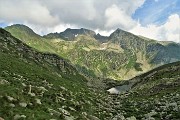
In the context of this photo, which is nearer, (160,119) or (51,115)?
(51,115)

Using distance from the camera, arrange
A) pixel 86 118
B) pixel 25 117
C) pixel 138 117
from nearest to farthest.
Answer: pixel 25 117 → pixel 86 118 → pixel 138 117

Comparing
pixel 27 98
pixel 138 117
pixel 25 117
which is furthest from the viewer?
pixel 138 117

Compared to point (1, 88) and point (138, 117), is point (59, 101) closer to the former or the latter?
point (1, 88)

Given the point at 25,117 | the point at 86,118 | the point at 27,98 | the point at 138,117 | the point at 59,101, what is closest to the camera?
the point at 25,117

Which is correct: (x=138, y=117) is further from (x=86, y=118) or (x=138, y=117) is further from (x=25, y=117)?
(x=25, y=117)

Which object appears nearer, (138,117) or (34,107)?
(34,107)

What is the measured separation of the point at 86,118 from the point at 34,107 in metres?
5.51

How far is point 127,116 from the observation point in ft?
120

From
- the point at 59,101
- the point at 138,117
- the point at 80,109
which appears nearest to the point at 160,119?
the point at 138,117

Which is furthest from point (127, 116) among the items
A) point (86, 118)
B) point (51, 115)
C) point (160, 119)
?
point (51, 115)

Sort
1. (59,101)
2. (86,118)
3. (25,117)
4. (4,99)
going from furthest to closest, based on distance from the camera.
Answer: (59,101)
(86,118)
(4,99)
(25,117)

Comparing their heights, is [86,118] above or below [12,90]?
below

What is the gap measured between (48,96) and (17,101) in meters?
7.00

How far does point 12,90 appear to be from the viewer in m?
26.6
